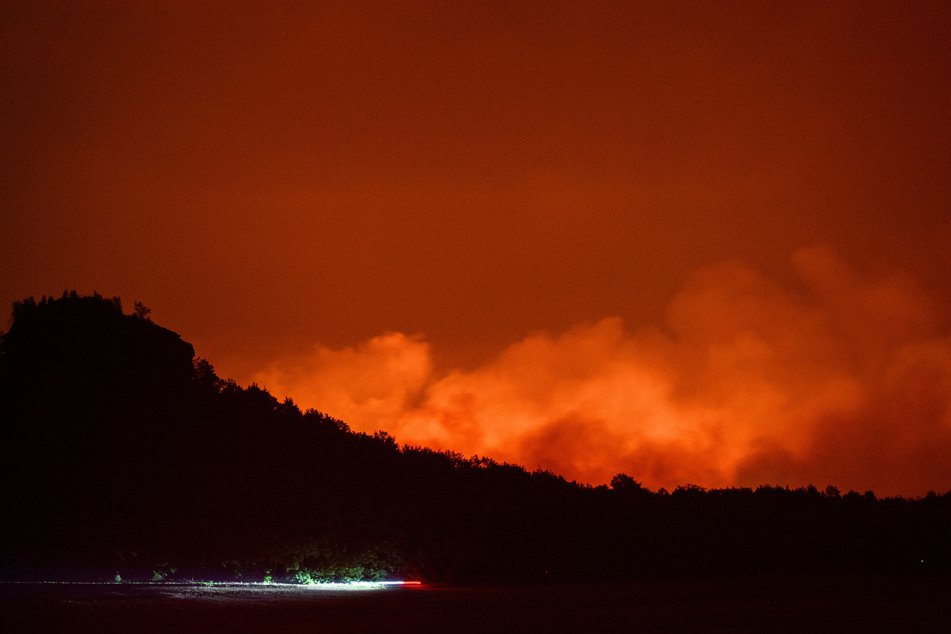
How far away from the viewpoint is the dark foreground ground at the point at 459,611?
733 inches

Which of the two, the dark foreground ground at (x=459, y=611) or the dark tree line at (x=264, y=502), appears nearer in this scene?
the dark foreground ground at (x=459, y=611)

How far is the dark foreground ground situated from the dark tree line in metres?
11.9

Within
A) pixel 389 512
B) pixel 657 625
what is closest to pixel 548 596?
pixel 657 625

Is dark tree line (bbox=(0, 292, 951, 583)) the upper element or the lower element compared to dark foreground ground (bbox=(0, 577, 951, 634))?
upper

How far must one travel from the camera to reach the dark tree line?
39.8 m

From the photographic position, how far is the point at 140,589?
2883cm

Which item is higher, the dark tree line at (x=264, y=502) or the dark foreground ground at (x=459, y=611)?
the dark tree line at (x=264, y=502)

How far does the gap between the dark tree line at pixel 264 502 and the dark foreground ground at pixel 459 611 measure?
38.9 ft

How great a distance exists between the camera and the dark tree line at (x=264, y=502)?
3978 centimetres

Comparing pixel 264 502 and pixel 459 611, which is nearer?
pixel 459 611

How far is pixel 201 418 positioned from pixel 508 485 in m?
Result: 22.1

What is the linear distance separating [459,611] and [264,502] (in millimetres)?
23802

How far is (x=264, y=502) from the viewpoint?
45125 millimetres

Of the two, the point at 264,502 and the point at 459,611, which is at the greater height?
the point at 264,502
